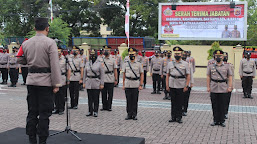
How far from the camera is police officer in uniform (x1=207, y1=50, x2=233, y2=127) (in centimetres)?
832

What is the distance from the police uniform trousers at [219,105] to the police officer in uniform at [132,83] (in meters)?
2.01

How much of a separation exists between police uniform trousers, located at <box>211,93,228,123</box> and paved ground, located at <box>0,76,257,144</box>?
0.87ft

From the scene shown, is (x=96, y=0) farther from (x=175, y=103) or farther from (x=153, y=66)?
(x=175, y=103)

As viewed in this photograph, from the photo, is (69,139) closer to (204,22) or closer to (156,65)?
(156,65)

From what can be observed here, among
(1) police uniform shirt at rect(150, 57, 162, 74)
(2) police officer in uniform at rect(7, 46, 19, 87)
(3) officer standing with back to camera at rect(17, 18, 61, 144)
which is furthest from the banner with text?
(3) officer standing with back to camera at rect(17, 18, 61, 144)

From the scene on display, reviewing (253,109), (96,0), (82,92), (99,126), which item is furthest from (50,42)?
(96,0)

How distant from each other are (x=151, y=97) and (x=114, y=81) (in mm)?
3740

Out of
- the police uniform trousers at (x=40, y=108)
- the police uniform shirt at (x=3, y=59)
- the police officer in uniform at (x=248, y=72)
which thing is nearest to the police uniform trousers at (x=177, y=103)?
the police uniform trousers at (x=40, y=108)

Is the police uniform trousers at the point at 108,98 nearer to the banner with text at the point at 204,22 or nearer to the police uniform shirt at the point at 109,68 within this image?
the police uniform shirt at the point at 109,68

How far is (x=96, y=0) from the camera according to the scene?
43.7 m

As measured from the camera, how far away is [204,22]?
23078 millimetres

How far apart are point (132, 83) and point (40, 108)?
13.8 ft

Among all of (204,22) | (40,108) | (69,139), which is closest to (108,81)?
(69,139)

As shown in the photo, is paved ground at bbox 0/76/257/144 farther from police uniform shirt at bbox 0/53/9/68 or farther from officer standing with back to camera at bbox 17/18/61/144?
police uniform shirt at bbox 0/53/9/68
